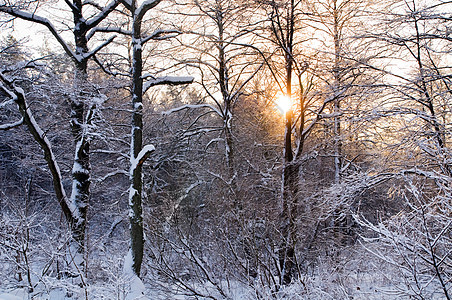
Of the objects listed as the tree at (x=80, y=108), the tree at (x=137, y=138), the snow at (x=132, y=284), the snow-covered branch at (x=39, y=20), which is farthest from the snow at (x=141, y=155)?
the snow-covered branch at (x=39, y=20)

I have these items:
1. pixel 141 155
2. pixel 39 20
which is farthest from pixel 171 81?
pixel 39 20

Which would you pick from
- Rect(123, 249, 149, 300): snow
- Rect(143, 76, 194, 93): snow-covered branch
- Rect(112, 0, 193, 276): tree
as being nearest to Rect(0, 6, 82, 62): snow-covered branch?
Rect(112, 0, 193, 276): tree

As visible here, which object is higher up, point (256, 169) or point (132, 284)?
point (256, 169)

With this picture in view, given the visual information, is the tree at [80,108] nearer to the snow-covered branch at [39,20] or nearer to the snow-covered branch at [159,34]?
the snow-covered branch at [39,20]

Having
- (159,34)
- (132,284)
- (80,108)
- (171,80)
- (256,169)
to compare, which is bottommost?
(132,284)

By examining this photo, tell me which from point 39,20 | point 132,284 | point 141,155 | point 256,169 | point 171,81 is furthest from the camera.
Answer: point 256,169

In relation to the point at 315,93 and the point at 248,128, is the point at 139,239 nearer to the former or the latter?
the point at 315,93

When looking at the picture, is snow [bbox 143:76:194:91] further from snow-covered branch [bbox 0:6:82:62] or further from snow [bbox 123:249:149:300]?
snow [bbox 123:249:149:300]

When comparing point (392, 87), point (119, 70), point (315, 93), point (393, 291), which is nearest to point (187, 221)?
point (119, 70)

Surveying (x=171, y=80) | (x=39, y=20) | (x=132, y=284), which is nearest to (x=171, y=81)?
(x=171, y=80)

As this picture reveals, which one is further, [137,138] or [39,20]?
[137,138]

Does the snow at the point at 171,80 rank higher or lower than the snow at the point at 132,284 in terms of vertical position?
higher

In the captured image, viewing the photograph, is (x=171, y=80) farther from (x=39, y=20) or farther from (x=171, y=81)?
(x=39, y=20)

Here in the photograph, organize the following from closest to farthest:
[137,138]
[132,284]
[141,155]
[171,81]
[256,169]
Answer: [132,284] < [141,155] < [137,138] < [171,81] < [256,169]
